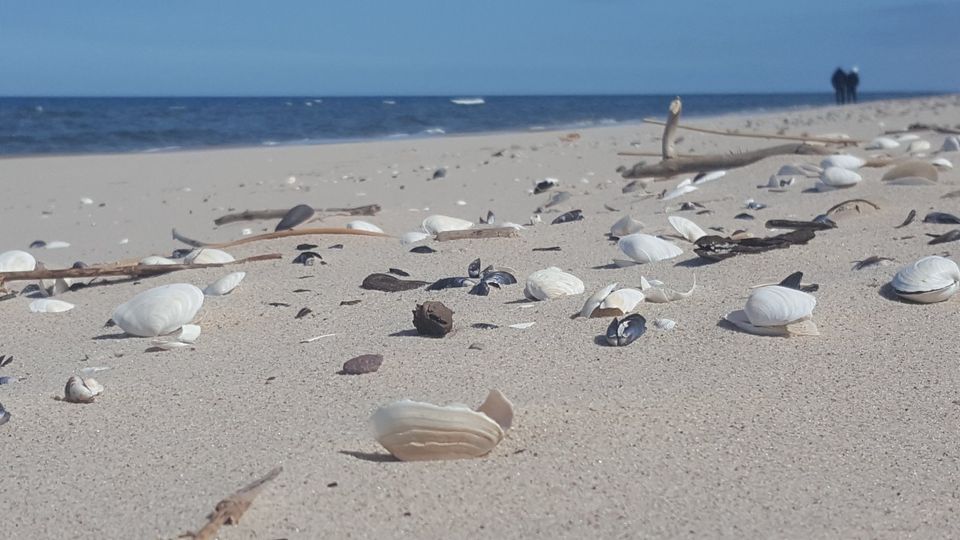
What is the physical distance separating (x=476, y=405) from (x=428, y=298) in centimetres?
100

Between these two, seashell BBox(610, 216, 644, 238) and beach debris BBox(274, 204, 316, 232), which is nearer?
seashell BBox(610, 216, 644, 238)

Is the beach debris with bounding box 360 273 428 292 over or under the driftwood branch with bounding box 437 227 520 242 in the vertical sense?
under

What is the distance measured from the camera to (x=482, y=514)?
1490 mm

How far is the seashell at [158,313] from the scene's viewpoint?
2.64 metres

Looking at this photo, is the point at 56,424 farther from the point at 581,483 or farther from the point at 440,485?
the point at 581,483

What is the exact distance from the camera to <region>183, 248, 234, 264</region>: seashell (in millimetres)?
3588

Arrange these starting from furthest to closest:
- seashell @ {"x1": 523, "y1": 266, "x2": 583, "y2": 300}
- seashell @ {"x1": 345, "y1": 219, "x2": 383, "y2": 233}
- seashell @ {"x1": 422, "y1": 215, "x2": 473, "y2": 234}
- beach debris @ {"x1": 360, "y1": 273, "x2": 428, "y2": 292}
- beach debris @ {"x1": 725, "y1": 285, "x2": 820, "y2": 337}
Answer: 1. seashell @ {"x1": 345, "y1": 219, "x2": 383, "y2": 233}
2. seashell @ {"x1": 422, "y1": 215, "x2": 473, "y2": 234}
3. beach debris @ {"x1": 360, "y1": 273, "x2": 428, "y2": 292}
4. seashell @ {"x1": 523, "y1": 266, "x2": 583, "y2": 300}
5. beach debris @ {"x1": 725, "y1": 285, "x2": 820, "y2": 337}

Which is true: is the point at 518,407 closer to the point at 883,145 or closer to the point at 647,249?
the point at 647,249

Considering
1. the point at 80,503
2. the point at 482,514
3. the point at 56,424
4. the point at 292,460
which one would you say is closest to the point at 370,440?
the point at 292,460

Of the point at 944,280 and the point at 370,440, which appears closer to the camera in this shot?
the point at 370,440

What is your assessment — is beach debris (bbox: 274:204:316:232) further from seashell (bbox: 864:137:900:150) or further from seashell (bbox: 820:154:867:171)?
seashell (bbox: 864:137:900:150)

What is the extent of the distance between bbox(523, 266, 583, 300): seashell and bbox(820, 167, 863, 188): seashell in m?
2.29

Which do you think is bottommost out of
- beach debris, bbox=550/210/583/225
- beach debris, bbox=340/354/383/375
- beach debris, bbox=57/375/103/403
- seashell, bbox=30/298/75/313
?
seashell, bbox=30/298/75/313

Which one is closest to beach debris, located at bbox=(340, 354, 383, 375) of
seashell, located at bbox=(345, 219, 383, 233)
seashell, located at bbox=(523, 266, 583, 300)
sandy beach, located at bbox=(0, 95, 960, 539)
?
sandy beach, located at bbox=(0, 95, 960, 539)
